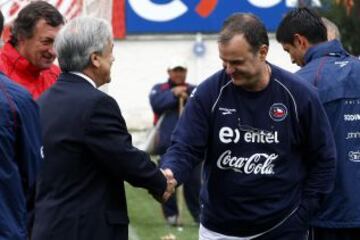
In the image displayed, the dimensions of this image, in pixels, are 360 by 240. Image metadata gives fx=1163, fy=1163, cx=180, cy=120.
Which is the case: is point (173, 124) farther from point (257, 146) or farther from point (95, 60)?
point (95, 60)

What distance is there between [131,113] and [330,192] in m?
18.8

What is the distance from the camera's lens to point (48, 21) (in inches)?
275

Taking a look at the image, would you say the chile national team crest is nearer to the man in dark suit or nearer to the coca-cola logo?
the coca-cola logo

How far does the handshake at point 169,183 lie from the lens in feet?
20.7

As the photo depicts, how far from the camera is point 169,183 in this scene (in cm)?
632

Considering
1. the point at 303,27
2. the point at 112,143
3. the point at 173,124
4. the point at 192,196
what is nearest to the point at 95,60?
the point at 112,143

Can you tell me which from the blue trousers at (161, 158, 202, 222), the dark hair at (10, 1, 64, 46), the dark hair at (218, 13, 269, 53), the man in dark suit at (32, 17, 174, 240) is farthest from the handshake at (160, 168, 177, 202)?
the blue trousers at (161, 158, 202, 222)

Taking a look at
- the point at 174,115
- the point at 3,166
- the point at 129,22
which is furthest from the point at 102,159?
the point at 129,22

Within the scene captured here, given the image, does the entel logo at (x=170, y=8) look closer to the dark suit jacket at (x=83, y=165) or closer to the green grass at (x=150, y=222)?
the green grass at (x=150, y=222)

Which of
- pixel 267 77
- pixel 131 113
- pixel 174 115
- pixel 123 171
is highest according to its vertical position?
pixel 267 77

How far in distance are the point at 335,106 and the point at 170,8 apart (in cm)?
1838

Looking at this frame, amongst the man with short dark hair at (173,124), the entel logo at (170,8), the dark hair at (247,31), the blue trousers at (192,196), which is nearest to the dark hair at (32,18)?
the dark hair at (247,31)

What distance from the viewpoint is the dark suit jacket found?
581 centimetres

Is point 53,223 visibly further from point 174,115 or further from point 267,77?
point 174,115
